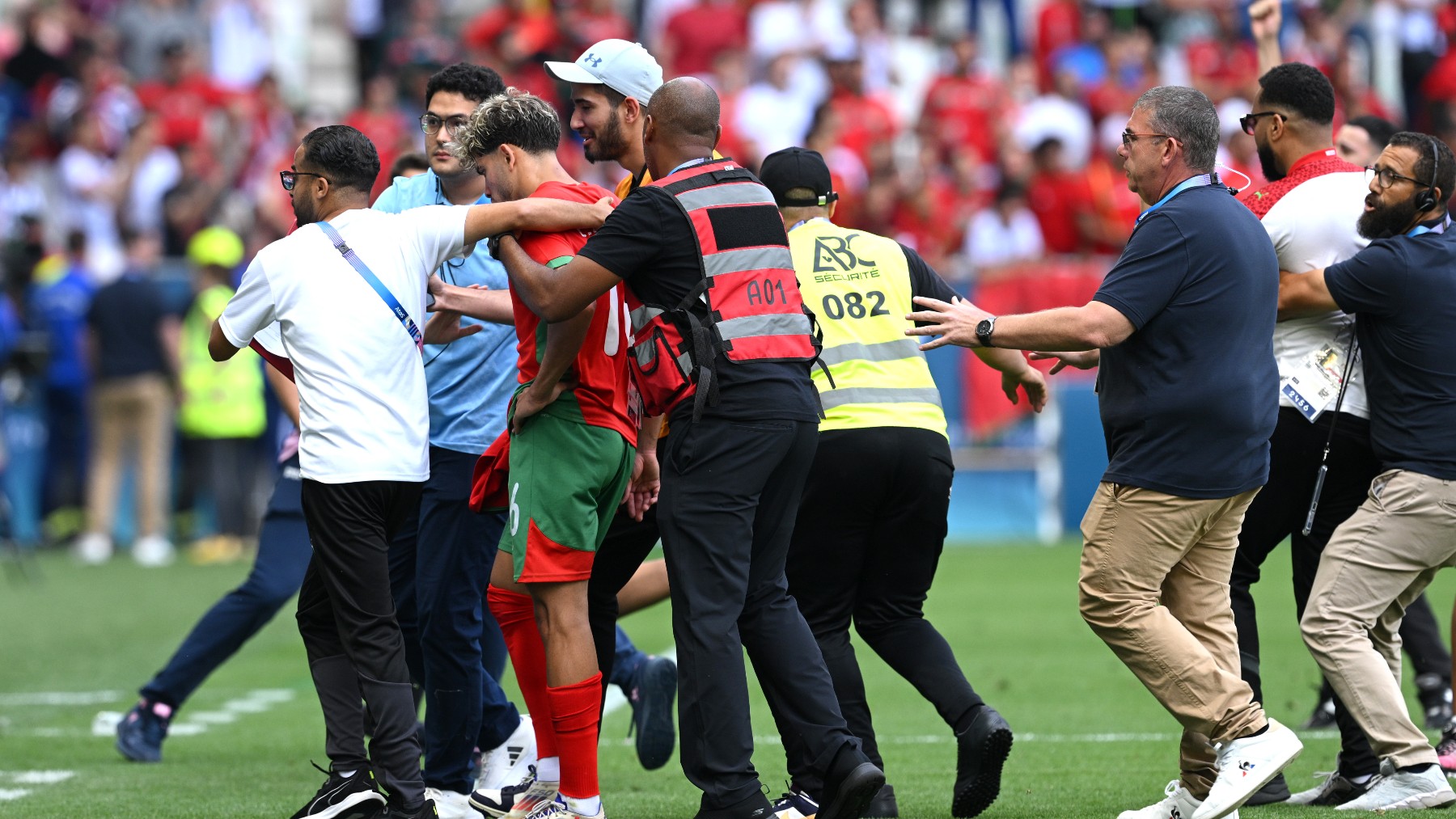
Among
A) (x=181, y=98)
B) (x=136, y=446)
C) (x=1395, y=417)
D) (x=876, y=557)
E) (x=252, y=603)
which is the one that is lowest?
(x=136, y=446)

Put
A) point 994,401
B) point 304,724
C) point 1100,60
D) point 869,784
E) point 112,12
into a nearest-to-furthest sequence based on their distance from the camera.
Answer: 1. point 869,784
2. point 304,724
3. point 994,401
4. point 1100,60
5. point 112,12

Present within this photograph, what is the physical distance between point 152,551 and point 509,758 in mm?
11187

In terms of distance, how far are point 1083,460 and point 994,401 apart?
1014 millimetres

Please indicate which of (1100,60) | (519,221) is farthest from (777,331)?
(1100,60)

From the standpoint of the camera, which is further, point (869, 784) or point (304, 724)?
point (304, 724)

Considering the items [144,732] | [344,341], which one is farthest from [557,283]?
[144,732]

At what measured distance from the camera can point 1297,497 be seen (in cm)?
654

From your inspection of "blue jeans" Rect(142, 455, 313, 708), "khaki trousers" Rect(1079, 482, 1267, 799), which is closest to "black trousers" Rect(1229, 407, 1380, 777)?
"khaki trousers" Rect(1079, 482, 1267, 799)

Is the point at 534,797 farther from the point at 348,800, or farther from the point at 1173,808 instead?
the point at 1173,808

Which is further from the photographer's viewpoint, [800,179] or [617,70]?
[800,179]

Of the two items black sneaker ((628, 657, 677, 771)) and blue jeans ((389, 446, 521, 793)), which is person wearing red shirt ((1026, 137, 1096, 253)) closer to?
black sneaker ((628, 657, 677, 771))

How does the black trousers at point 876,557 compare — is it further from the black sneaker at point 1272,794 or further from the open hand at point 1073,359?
the black sneaker at point 1272,794

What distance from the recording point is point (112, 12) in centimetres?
2212

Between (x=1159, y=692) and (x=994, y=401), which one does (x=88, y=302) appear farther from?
(x=1159, y=692)
